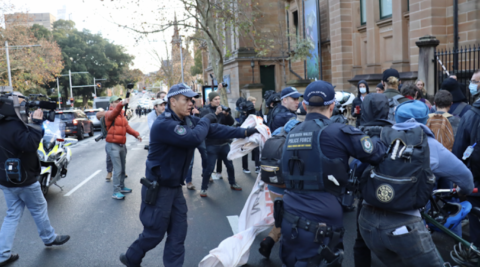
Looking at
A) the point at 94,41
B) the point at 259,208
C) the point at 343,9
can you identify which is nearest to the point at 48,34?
the point at 94,41

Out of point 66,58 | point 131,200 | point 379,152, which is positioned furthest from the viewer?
point 66,58

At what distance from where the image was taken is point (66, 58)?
59250mm

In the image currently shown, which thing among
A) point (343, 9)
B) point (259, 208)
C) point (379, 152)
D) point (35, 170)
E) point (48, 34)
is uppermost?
point (48, 34)

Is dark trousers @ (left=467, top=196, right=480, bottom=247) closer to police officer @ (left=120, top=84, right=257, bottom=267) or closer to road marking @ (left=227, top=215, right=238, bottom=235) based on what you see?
police officer @ (left=120, top=84, right=257, bottom=267)

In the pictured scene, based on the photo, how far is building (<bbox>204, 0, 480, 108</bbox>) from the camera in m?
12.3

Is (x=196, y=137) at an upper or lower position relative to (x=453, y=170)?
upper

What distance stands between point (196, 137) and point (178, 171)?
407 mm

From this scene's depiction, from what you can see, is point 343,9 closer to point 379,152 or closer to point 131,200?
point 131,200

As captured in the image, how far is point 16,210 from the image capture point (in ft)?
16.3

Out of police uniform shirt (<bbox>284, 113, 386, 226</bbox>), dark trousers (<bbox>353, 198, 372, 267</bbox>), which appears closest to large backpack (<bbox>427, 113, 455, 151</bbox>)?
dark trousers (<bbox>353, 198, 372, 267</bbox>)

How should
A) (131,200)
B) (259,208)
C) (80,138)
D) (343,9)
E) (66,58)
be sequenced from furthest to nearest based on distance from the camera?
(66,58), (80,138), (343,9), (131,200), (259,208)

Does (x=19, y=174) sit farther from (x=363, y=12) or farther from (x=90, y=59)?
(x=90, y=59)

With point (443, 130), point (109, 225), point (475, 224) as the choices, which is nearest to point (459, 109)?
point (443, 130)

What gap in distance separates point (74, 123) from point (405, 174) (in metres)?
→ 21.6
